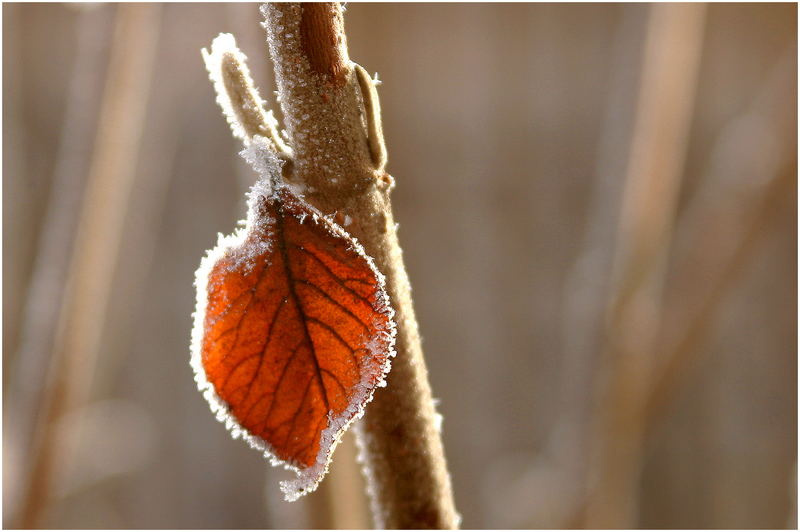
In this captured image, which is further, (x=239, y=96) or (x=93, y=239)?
(x=93, y=239)

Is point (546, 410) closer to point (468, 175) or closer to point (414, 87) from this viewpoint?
point (468, 175)

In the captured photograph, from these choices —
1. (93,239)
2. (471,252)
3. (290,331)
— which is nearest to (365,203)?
(290,331)

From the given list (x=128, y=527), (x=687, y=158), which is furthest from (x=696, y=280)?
(x=128, y=527)

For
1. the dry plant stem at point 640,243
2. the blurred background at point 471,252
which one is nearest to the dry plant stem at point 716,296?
the dry plant stem at point 640,243

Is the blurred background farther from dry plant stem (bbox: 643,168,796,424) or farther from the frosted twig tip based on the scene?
the frosted twig tip

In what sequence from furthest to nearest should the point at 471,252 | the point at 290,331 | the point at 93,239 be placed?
the point at 471,252, the point at 93,239, the point at 290,331

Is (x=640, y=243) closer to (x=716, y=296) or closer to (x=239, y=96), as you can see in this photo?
(x=716, y=296)

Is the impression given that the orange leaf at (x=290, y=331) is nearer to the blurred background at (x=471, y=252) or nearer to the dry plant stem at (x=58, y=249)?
the dry plant stem at (x=58, y=249)
